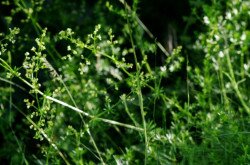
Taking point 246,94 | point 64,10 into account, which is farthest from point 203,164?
point 64,10

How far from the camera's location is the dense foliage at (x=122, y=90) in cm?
168

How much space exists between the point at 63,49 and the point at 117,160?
4.32 ft

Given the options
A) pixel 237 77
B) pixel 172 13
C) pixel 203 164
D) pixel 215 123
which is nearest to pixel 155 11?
pixel 172 13

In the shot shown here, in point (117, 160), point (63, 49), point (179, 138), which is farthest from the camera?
point (63, 49)

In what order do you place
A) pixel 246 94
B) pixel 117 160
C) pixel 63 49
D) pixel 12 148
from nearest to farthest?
pixel 117 160
pixel 246 94
pixel 12 148
pixel 63 49

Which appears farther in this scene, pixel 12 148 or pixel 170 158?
pixel 12 148

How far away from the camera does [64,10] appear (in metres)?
3.16

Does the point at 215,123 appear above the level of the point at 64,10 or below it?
below

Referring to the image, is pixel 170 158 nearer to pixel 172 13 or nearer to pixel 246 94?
pixel 246 94

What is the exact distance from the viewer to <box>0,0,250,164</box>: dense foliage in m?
1.68

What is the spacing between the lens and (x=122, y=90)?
2.92 m

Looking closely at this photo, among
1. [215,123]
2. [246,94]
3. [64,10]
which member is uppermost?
[64,10]

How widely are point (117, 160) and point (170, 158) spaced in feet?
0.67

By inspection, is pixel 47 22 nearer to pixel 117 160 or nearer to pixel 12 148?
pixel 12 148
